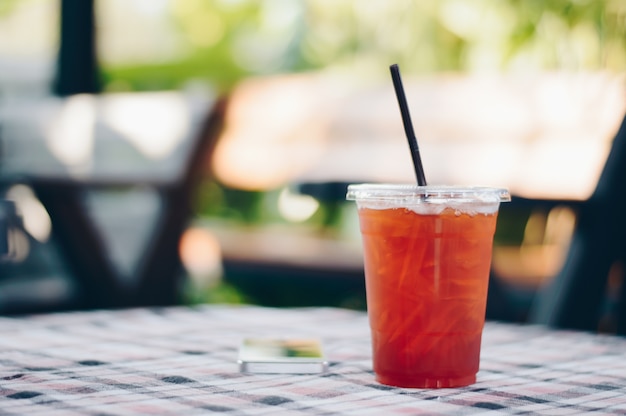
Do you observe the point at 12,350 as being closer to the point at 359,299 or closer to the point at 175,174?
the point at 175,174

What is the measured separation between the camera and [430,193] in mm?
891

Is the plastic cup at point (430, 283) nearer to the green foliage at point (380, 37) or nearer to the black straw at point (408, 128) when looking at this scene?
the black straw at point (408, 128)

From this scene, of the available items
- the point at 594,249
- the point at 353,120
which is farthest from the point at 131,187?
the point at 594,249

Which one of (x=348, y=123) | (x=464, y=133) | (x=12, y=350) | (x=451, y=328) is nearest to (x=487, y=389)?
(x=451, y=328)

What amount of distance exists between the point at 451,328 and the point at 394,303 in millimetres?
63

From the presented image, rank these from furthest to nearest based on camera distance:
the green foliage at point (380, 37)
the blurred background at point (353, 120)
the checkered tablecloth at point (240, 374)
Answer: the green foliage at point (380, 37)
the blurred background at point (353, 120)
the checkered tablecloth at point (240, 374)

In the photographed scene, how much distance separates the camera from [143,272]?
128 inches

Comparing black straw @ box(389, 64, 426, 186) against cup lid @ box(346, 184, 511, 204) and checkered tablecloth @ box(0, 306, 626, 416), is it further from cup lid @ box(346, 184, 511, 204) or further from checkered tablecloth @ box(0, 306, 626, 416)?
checkered tablecloth @ box(0, 306, 626, 416)

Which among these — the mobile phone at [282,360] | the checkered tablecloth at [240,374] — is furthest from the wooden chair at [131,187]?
the mobile phone at [282,360]

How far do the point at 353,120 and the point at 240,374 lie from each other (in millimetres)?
2186

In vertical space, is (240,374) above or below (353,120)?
below

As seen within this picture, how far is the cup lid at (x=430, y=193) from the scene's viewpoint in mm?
892

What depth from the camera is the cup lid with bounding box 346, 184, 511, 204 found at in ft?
2.93

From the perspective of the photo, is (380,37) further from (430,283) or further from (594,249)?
(430,283)
